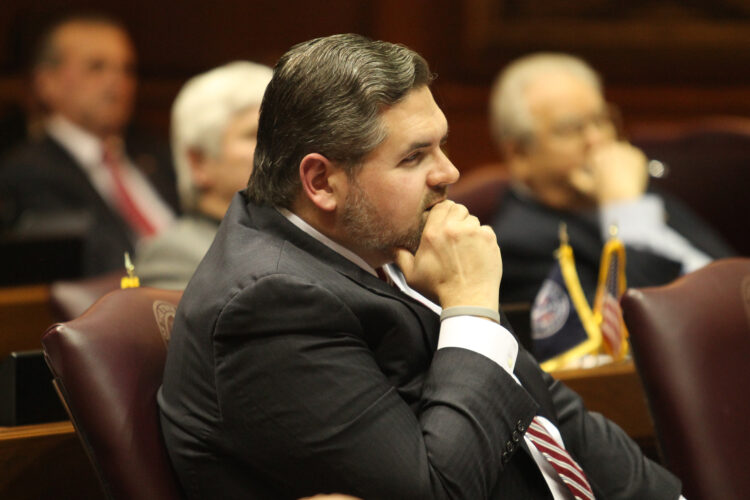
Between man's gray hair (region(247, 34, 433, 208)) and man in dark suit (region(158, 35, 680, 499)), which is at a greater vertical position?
man's gray hair (region(247, 34, 433, 208))

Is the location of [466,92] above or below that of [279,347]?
below

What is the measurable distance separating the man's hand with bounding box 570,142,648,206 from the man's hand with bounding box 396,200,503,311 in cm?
164

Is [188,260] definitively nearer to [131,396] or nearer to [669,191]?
[131,396]

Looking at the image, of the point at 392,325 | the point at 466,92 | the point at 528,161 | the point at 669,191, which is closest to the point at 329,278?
the point at 392,325

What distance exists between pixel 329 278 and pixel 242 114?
126 cm

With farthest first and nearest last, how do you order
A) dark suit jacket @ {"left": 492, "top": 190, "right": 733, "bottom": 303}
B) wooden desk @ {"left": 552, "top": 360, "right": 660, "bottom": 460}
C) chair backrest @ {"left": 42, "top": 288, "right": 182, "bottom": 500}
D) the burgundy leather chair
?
dark suit jacket @ {"left": 492, "top": 190, "right": 733, "bottom": 303} < the burgundy leather chair < wooden desk @ {"left": 552, "top": 360, "right": 660, "bottom": 460} < chair backrest @ {"left": 42, "top": 288, "right": 182, "bottom": 500}

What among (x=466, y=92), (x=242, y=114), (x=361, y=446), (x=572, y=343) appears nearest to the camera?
(x=361, y=446)

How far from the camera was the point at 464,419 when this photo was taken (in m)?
1.27

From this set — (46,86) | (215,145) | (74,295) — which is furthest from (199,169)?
(46,86)

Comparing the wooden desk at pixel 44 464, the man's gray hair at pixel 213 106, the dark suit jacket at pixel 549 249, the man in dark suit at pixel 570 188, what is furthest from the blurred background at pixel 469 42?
the wooden desk at pixel 44 464

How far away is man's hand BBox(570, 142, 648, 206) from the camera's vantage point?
9.82 ft

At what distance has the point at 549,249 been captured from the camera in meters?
2.85

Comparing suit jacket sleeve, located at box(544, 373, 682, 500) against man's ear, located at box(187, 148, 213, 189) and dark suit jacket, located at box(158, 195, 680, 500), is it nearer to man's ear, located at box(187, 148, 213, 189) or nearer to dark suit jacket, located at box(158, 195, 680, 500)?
dark suit jacket, located at box(158, 195, 680, 500)

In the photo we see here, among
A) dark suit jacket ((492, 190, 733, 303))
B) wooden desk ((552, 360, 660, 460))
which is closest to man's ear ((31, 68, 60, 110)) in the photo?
dark suit jacket ((492, 190, 733, 303))
